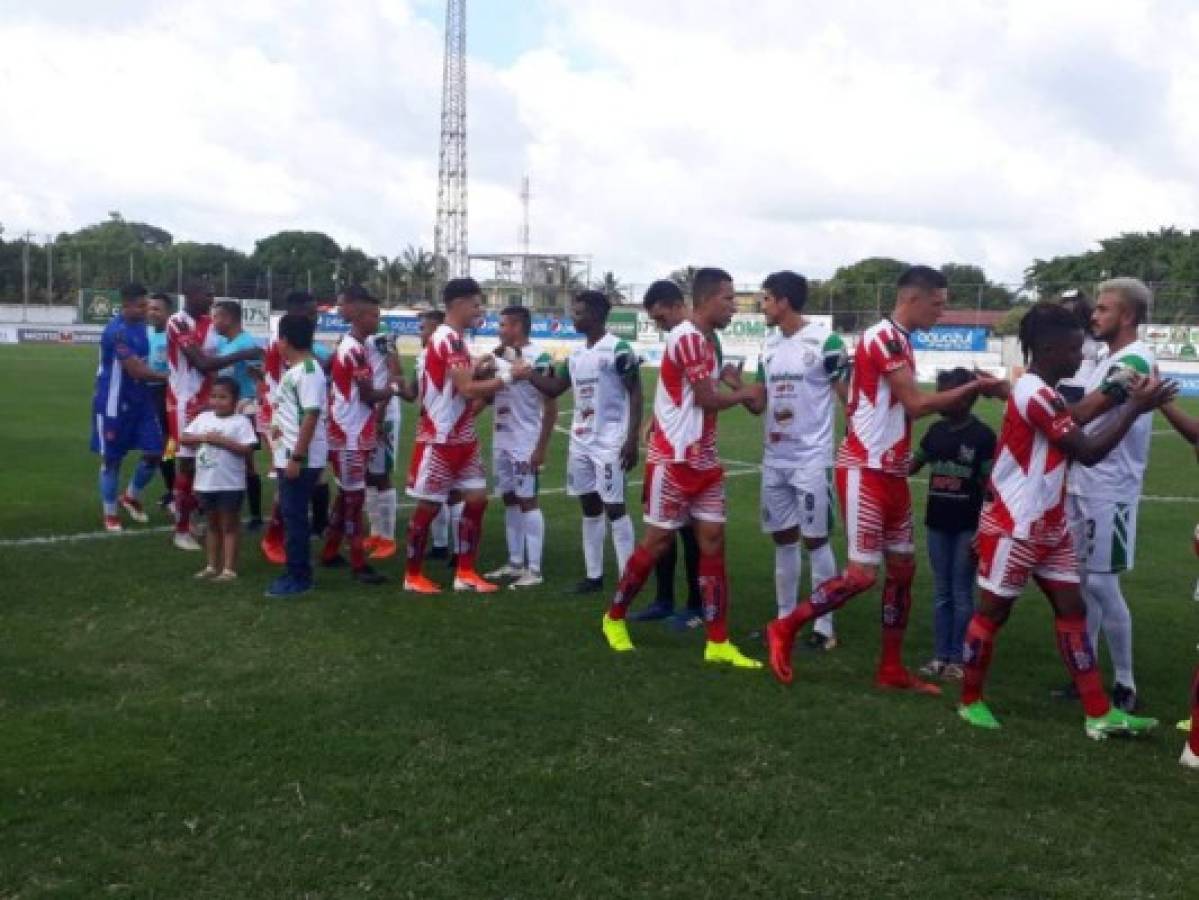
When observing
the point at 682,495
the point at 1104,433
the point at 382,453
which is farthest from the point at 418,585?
the point at 1104,433

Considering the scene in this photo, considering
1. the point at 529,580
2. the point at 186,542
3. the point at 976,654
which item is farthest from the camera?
the point at 186,542

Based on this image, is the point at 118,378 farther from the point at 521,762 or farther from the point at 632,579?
the point at 521,762

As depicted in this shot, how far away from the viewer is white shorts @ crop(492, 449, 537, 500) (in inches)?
365

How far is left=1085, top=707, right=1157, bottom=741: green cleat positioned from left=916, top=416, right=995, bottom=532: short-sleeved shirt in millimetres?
1352

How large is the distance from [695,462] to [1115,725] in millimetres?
2634

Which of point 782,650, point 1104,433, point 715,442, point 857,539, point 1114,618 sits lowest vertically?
point 782,650

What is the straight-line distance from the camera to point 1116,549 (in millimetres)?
6281

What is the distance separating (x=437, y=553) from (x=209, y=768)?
516cm

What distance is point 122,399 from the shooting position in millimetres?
10789

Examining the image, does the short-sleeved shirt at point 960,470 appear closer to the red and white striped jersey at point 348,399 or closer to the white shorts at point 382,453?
the red and white striped jersey at point 348,399

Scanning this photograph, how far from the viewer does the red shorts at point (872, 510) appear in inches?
251

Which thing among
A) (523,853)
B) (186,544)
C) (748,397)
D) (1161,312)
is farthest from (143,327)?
(1161,312)

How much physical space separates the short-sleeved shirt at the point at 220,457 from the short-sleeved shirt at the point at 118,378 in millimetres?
2175

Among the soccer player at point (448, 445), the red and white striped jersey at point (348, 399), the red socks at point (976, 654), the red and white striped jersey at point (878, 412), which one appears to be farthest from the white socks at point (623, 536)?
the red socks at point (976, 654)
